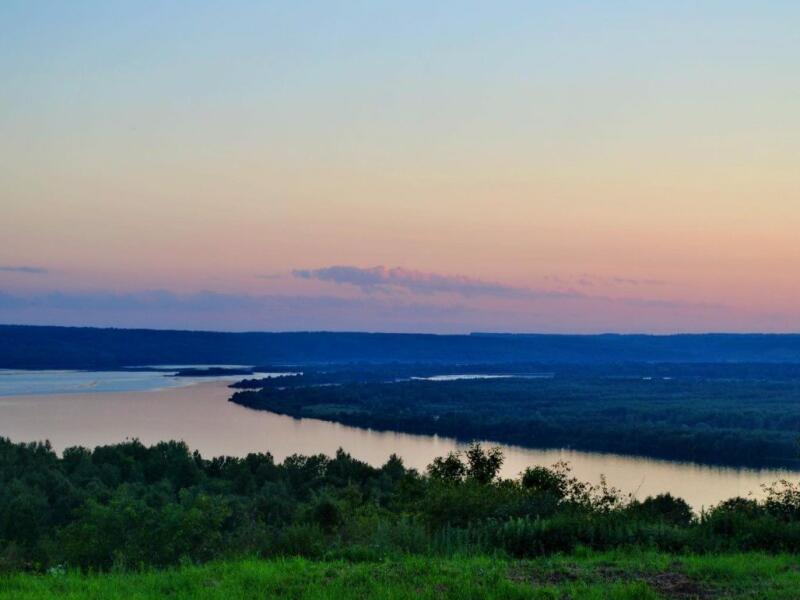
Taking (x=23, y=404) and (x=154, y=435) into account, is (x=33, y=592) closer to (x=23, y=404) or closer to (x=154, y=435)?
(x=154, y=435)

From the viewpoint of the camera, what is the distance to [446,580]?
280 inches

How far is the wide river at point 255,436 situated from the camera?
39938 millimetres

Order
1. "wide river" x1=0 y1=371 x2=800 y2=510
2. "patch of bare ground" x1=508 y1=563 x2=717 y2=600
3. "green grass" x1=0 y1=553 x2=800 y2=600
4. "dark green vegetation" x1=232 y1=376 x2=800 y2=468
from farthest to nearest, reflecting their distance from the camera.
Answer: "dark green vegetation" x1=232 y1=376 x2=800 y2=468, "wide river" x1=0 y1=371 x2=800 y2=510, "patch of bare ground" x1=508 y1=563 x2=717 y2=600, "green grass" x1=0 y1=553 x2=800 y2=600

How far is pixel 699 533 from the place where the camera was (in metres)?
9.44

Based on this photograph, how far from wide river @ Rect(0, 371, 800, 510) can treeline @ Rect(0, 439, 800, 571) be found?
11.1 meters

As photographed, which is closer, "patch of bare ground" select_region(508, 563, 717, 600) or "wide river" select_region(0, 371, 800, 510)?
"patch of bare ground" select_region(508, 563, 717, 600)

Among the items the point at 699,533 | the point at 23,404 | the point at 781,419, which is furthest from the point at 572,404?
the point at 699,533

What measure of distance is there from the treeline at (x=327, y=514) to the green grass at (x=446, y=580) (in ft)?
2.59

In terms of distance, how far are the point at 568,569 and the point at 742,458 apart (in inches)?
1747

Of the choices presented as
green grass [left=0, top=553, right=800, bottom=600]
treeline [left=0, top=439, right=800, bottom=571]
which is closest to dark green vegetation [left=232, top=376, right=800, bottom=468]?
treeline [left=0, top=439, right=800, bottom=571]

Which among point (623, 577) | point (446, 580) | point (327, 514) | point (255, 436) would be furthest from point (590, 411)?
point (446, 580)

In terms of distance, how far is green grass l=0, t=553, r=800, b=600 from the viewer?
6793 millimetres

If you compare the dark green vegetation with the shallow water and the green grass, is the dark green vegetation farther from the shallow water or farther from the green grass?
the green grass

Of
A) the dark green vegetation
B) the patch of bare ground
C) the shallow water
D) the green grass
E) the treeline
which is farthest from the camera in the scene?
the shallow water
